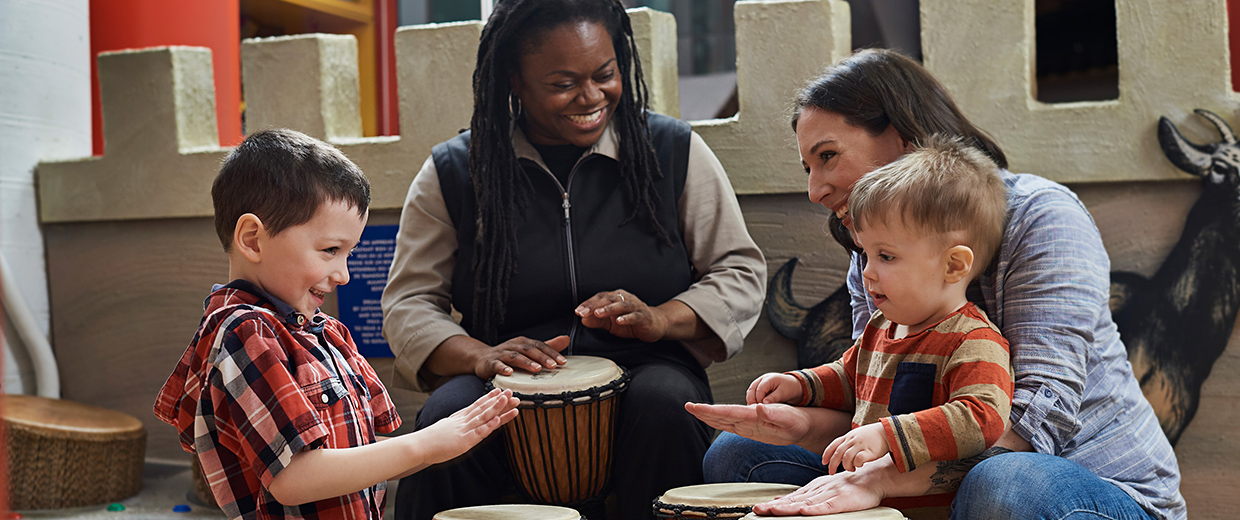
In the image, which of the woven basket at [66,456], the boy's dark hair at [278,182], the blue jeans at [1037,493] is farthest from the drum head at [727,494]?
the woven basket at [66,456]

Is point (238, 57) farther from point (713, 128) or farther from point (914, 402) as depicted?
point (914, 402)

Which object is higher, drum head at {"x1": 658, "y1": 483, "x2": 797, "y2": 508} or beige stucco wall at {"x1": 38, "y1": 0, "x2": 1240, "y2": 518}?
beige stucco wall at {"x1": 38, "y1": 0, "x2": 1240, "y2": 518}

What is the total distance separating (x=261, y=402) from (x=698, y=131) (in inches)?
79.3

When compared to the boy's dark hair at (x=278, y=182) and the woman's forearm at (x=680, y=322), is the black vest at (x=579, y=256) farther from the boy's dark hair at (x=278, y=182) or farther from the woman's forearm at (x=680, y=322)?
the boy's dark hair at (x=278, y=182)

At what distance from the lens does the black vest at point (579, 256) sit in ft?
8.46

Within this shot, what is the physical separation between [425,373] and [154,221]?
2.00m

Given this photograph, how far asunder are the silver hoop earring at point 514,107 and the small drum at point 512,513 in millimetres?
1213

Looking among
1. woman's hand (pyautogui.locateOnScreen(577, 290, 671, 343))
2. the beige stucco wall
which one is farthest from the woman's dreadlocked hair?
the beige stucco wall

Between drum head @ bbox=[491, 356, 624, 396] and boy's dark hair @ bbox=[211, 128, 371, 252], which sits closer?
boy's dark hair @ bbox=[211, 128, 371, 252]

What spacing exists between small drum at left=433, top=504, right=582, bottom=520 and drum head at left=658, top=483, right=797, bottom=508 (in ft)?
0.65

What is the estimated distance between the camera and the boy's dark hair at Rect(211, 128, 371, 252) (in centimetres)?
164

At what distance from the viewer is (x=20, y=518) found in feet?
10.8

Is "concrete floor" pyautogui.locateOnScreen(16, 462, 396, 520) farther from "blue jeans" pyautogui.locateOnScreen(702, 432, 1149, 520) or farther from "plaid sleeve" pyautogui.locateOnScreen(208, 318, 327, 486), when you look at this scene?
"blue jeans" pyautogui.locateOnScreen(702, 432, 1149, 520)

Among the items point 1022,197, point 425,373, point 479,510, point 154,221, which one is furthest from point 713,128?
point 154,221
